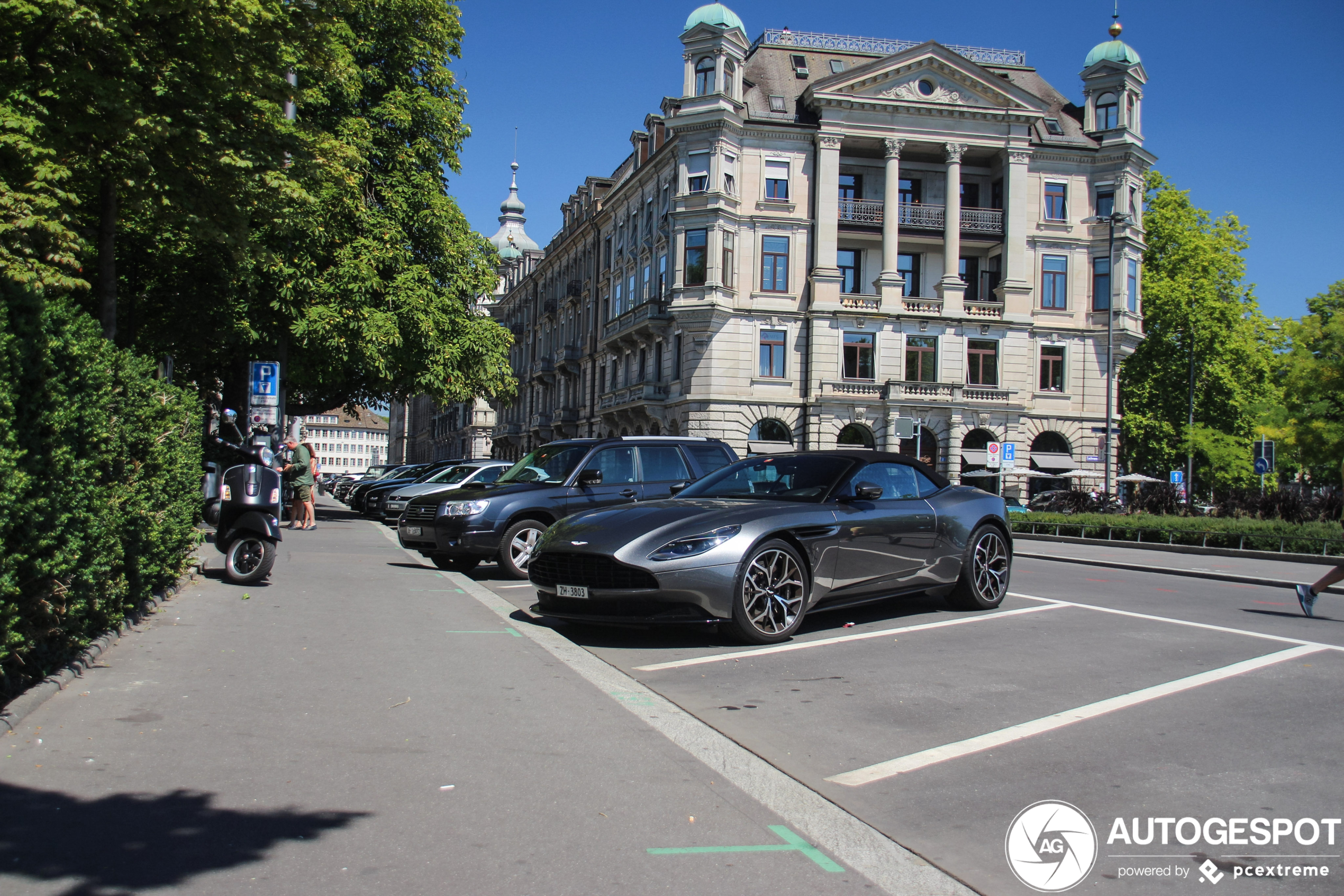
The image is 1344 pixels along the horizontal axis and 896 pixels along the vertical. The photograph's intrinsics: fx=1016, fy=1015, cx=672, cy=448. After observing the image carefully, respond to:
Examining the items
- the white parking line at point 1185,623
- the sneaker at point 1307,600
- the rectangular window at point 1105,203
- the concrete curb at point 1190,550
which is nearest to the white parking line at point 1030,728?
the white parking line at point 1185,623

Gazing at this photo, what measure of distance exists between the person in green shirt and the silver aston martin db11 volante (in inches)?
557

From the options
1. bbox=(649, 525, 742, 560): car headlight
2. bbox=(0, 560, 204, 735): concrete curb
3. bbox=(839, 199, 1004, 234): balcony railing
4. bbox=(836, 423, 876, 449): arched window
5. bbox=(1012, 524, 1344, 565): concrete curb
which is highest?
bbox=(839, 199, 1004, 234): balcony railing

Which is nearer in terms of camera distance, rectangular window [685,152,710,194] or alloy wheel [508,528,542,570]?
alloy wheel [508,528,542,570]

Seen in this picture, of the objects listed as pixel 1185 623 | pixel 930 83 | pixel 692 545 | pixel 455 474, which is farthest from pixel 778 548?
pixel 930 83

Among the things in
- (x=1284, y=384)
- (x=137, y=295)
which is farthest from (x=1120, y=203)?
(x=137, y=295)

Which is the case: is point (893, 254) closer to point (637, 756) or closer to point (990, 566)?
point (990, 566)

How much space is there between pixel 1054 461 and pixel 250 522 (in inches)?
1598

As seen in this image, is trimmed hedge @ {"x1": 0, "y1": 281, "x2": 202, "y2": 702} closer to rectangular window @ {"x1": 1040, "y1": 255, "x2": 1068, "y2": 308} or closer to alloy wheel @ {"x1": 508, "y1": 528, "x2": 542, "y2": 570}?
alloy wheel @ {"x1": 508, "y1": 528, "x2": 542, "y2": 570}

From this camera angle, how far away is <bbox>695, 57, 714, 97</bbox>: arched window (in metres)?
44.1

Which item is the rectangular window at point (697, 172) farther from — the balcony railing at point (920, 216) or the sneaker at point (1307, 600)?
the sneaker at point (1307, 600)

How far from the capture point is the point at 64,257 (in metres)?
10.2

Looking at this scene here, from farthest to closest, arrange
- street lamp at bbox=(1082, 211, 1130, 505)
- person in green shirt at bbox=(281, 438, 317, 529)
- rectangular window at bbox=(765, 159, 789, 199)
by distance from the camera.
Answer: rectangular window at bbox=(765, 159, 789, 199)
street lamp at bbox=(1082, 211, 1130, 505)
person in green shirt at bbox=(281, 438, 317, 529)

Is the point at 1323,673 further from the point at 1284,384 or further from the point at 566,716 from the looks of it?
the point at 1284,384

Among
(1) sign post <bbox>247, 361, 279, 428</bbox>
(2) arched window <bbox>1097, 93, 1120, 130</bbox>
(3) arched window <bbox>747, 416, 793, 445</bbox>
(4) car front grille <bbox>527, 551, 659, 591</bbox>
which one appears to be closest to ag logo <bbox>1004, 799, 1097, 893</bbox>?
(4) car front grille <bbox>527, 551, 659, 591</bbox>
